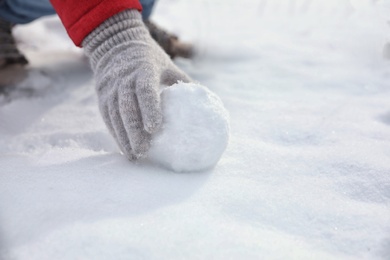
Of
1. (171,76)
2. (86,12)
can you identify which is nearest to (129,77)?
(171,76)

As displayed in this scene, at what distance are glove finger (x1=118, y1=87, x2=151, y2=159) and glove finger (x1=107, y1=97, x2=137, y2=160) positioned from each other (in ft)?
0.08

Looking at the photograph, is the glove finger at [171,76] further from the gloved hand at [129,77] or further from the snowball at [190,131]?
the snowball at [190,131]

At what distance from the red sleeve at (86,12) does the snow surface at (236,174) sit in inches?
11.5

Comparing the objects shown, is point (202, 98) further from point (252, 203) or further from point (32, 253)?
point (32, 253)

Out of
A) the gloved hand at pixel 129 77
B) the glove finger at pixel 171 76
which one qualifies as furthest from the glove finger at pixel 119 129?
the glove finger at pixel 171 76

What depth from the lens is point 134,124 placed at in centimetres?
86

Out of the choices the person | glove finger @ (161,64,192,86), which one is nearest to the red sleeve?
the person

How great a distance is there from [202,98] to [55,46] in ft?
4.57

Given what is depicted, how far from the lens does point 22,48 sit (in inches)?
76.6

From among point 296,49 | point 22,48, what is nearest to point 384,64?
point 296,49

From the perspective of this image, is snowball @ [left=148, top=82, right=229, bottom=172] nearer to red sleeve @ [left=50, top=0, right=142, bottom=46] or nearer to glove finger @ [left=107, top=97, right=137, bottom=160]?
glove finger @ [left=107, top=97, right=137, bottom=160]

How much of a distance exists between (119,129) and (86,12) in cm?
34

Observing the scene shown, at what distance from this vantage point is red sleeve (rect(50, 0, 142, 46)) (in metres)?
1.03

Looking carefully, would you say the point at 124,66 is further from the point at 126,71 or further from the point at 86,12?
the point at 86,12
